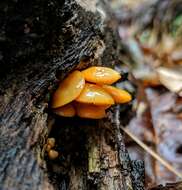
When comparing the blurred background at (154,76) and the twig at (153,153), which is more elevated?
the blurred background at (154,76)

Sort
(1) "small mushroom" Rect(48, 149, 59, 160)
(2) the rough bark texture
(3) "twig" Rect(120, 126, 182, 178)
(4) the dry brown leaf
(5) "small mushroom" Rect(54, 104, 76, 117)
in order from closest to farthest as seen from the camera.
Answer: (2) the rough bark texture, (1) "small mushroom" Rect(48, 149, 59, 160), (5) "small mushroom" Rect(54, 104, 76, 117), (3) "twig" Rect(120, 126, 182, 178), (4) the dry brown leaf

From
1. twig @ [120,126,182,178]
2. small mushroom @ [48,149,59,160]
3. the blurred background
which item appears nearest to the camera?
small mushroom @ [48,149,59,160]

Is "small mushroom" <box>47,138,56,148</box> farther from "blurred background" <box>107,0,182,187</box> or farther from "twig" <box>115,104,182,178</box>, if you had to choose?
"twig" <box>115,104,182,178</box>

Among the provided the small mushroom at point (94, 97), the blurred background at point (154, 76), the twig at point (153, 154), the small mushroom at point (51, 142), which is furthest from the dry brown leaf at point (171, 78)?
the small mushroom at point (51, 142)

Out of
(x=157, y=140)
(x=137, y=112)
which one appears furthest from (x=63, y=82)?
(x=137, y=112)

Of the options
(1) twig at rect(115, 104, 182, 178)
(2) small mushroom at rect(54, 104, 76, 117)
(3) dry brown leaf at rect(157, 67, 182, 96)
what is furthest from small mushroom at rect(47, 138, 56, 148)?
(3) dry brown leaf at rect(157, 67, 182, 96)

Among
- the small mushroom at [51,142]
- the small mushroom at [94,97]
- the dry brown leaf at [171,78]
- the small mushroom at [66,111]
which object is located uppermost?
the dry brown leaf at [171,78]

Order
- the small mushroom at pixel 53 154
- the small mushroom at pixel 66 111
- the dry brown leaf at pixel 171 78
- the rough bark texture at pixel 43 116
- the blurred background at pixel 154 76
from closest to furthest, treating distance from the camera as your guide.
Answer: the rough bark texture at pixel 43 116
the small mushroom at pixel 53 154
the small mushroom at pixel 66 111
the blurred background at pixel 154 76
the dry brown leaf at pixel 171 78

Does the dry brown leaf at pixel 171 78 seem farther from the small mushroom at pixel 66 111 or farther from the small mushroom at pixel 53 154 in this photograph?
the small mushroom at pixel 53 154
